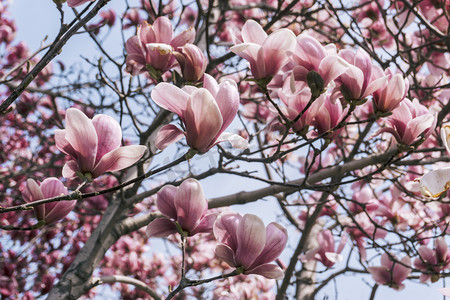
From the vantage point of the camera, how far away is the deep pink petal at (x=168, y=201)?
1.38 meters

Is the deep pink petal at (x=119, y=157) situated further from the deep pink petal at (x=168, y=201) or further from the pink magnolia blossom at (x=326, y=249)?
the pink magnolia blossom at (x=326, y=249)

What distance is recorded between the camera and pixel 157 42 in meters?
1.66

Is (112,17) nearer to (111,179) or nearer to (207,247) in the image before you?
(111,179)

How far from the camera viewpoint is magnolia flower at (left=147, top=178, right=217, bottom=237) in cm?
131

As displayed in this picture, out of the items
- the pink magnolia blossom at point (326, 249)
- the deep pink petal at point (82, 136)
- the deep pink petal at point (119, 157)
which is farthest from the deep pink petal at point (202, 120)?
the pink magnolia blossom at point (326, 249)

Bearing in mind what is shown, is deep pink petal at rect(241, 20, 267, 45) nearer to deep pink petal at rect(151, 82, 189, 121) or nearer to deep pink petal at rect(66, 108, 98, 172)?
deep pink petal at rect(151, 82, 189, 121)

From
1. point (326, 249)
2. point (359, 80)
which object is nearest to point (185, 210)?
point (359, 80)

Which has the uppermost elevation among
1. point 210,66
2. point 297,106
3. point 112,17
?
point 112,17

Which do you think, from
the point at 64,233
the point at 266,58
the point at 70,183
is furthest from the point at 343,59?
the point at 64,233

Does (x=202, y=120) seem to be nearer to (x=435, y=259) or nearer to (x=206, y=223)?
(x=206, y=223)

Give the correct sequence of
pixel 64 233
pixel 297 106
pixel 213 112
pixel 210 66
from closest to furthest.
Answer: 1. pixel 213 112
2. pixel 297 106
3. pixel 210 66
4. pixel 64 233

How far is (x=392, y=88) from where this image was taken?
4.52ft

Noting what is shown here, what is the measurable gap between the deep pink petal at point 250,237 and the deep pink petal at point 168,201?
0.24 meters

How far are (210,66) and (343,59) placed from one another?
129cm
